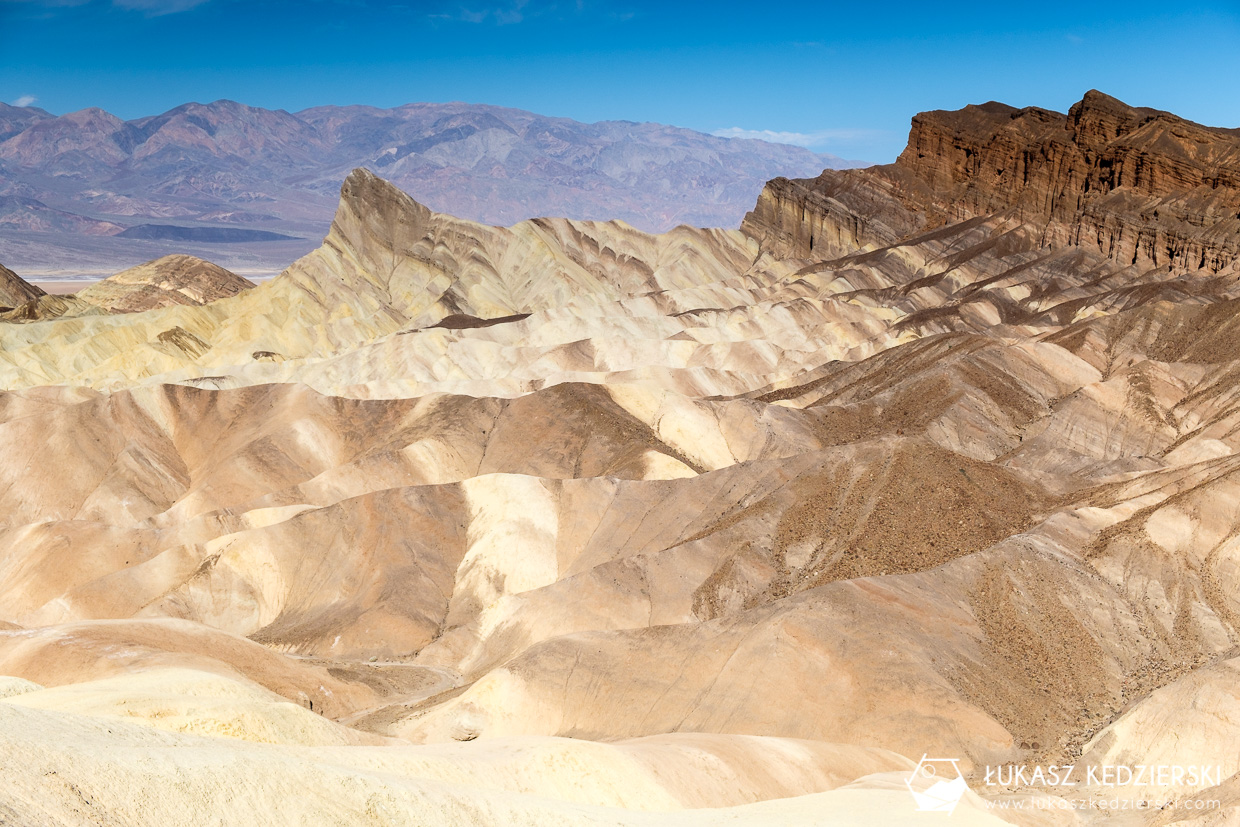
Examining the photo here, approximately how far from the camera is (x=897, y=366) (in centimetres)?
6469

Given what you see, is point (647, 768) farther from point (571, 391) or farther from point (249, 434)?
point (249, 434)

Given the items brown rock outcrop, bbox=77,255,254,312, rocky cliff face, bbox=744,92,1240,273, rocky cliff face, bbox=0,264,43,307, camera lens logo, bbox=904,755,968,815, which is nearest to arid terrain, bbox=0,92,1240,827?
camera lens logo, bbox=904,755,968,815

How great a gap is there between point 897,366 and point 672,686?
129 ft

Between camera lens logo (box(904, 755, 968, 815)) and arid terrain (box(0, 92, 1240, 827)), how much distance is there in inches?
12.9

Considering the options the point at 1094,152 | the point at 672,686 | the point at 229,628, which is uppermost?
the point at 1094,152

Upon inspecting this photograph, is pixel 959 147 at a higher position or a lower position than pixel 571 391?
higher

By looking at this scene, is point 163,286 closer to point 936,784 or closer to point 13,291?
point 13,291

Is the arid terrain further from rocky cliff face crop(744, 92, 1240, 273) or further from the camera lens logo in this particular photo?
rocky cliff face crop(744, 92, 1240, 273)

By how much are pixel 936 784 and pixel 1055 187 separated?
3648 inches

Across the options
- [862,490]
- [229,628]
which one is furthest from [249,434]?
[862,490]

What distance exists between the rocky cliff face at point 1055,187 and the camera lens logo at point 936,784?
237ft

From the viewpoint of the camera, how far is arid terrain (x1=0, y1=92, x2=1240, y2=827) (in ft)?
70.1

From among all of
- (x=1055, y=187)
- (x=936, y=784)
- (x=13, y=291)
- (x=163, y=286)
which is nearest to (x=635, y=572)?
(x=936, y=784)

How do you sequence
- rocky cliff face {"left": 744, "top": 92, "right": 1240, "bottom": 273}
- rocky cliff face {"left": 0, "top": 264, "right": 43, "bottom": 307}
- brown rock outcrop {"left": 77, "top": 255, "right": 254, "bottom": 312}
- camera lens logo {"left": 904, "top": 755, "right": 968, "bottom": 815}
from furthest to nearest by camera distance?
brown rock outcrop {"left": 77, "top": 255, "right": 254, "bottom": 312} < rocky cliff face {"left": 0, "top": 264, "right": 43, "bottom": 307} < rocky cliff face {"left": 744, "top": 92, "right": 1240, "bottom": 273} < camera lens logo {"left": 904, "top": 755, "right": 968, "bottom": 815}
